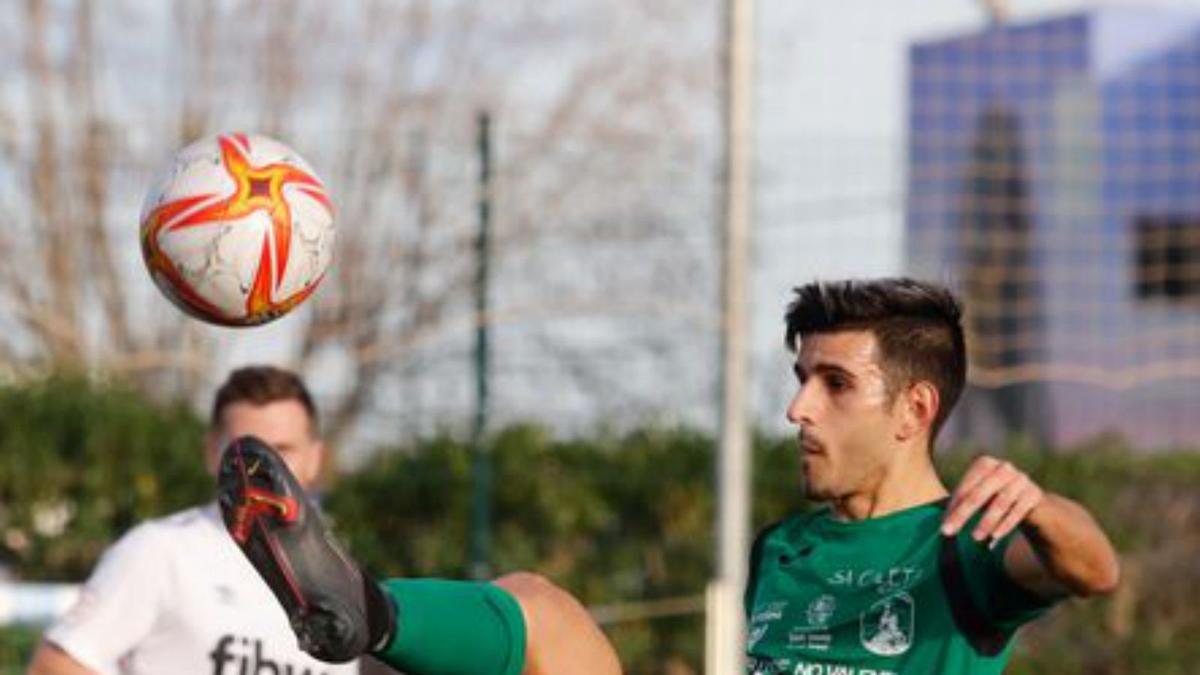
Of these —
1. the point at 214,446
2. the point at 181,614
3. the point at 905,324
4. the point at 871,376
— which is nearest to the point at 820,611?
the point at 871,376

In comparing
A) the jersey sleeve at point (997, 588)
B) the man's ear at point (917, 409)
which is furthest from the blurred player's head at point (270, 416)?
the jersey sleeve at point (997, 588)

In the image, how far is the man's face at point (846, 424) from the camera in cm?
549

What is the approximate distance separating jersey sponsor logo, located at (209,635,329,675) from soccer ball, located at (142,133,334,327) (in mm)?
774

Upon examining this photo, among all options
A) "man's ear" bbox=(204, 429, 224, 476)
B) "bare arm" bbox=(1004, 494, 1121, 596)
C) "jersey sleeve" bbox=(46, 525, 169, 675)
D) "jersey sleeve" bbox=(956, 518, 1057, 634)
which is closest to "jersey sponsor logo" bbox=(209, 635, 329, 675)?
"jersey sleeve" bbox=(46, 525, 169, 675)

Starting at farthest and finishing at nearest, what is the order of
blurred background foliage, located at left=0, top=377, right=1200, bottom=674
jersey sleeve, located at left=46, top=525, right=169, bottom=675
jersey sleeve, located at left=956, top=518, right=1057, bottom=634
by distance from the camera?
1. blurred background foliage, located at left=0, top=377, right=1200, bottom=674
2. jersey sleeve, located at left=46, top=525, right=169, bottom=675
3. jersey sleeve, located at left=956, top=518, right=1057, bottom=634

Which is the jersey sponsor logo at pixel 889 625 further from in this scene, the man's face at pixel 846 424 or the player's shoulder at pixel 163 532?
the player's shoulder at pixel 163 532

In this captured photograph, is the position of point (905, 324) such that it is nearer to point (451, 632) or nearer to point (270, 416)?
point (451, 632)

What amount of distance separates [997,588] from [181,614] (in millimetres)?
2401

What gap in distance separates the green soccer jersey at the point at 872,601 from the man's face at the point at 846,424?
0.11m

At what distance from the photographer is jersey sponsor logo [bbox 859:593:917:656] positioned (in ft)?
17.4

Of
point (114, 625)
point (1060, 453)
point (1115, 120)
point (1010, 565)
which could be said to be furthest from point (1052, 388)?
point (1010, 565)

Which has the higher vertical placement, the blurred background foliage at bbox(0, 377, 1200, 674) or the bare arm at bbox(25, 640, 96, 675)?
the bare arm at bbox(25, 640, 96, 675)

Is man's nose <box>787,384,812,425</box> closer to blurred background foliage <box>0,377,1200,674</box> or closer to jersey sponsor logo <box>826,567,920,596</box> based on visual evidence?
jersey sponsor logo <box>826,567,920,596</box>

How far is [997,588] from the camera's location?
5.14m
